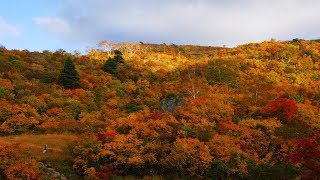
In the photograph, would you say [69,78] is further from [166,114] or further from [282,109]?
[282,109]

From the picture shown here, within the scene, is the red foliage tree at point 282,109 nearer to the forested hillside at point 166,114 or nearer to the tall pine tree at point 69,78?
the forested hillside at point 166,114

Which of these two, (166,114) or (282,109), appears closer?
(166,114)

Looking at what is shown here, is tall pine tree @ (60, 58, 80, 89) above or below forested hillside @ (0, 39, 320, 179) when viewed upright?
above

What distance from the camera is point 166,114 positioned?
139 feet

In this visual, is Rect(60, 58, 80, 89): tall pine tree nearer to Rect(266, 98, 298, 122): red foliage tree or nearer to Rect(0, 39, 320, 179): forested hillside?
Rect(0, 39, 320, 179): forested hillside

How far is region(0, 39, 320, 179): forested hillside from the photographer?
32.1 metres

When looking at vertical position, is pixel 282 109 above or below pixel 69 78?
below

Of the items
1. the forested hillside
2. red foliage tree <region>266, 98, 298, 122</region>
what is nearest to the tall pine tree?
the forested hillside

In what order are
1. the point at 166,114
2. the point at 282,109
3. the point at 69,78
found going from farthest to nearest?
the point at 69,78 < the point at 282,109 < the point at 166,114

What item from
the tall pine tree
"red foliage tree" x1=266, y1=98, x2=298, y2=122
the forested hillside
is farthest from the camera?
the tall pine tree

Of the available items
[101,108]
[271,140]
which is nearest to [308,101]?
[271,140]

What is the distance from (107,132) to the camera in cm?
3575

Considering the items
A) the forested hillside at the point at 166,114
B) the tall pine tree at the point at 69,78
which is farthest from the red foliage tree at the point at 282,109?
the tall pine tree at the point at 69,78

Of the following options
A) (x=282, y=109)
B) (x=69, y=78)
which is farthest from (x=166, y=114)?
(x=69, y=78)
